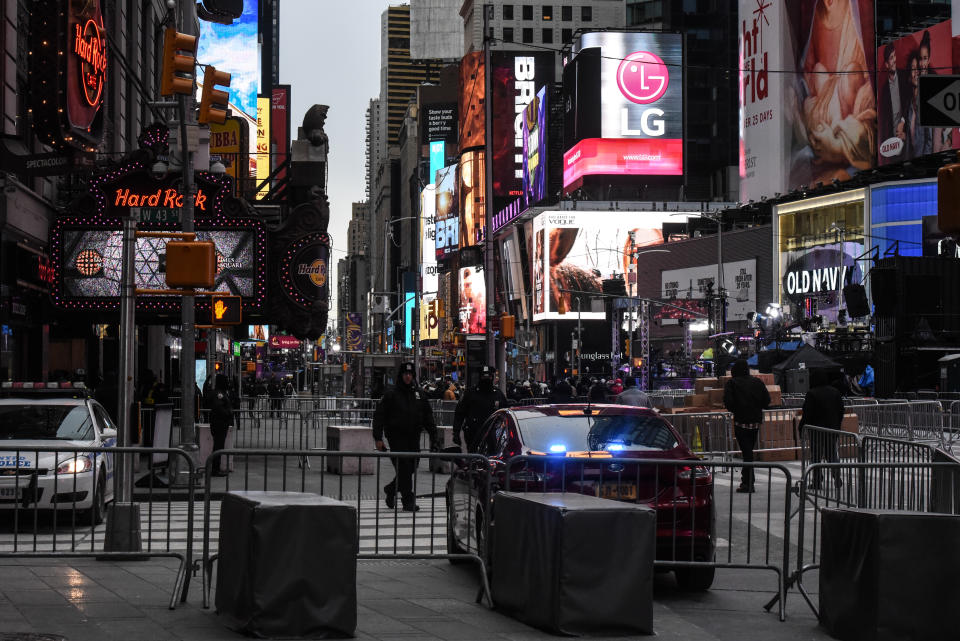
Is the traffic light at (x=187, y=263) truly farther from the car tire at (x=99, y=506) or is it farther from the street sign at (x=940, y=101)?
the street sign at (x=940, y=101)

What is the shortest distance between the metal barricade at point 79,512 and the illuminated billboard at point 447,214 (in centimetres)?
13913

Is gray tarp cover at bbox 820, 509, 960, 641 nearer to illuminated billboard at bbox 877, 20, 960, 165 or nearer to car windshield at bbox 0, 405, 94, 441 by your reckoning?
car windshield at bbox 0, 405, 94, 441

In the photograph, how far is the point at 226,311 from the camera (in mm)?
21922

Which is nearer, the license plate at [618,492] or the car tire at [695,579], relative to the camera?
the license plate at [618,492]

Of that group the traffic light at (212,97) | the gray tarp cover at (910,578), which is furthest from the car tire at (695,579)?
the traffic light at (212,97)

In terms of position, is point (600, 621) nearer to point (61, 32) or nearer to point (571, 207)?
point (61, 32)

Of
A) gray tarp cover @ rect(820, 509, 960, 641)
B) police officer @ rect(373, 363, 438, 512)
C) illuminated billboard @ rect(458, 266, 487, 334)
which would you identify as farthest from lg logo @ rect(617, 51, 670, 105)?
gray tarp cover @ rect(820, 509, 960, 641)

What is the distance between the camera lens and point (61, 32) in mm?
21109

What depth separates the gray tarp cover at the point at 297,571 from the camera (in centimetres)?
812

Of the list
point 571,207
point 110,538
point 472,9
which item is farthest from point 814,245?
point 472,9

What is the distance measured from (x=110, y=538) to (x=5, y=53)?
47.3ft

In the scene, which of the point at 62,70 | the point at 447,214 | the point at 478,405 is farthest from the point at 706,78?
the point at 478,405

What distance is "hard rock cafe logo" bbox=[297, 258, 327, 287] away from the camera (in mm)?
26141

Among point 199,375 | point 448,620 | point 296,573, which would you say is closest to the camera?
point 296,573
